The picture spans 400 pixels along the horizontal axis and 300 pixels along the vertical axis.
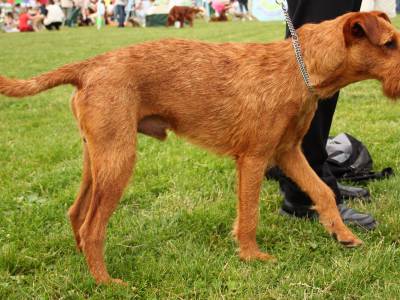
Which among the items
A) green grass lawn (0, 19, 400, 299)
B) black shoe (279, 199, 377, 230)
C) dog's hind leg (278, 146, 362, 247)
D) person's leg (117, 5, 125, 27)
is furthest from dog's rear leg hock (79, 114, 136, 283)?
person's leg (117, 5, 125, 27)

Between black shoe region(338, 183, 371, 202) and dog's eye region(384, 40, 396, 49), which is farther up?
dog's eye region(384, 40, 396, 49)

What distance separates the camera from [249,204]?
3125 mm

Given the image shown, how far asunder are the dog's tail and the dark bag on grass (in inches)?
96.1

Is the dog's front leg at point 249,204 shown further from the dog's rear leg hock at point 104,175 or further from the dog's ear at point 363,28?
the dog's ear at point 363,28

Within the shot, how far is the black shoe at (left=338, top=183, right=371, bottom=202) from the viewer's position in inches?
154

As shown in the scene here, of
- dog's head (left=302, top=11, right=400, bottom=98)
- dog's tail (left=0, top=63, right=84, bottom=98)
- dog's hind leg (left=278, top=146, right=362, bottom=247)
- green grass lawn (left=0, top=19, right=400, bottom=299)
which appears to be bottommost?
green grass lawn (left=0, top=19, right=400, bottom=299)

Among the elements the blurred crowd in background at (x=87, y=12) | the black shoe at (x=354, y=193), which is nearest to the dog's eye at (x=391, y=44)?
the black shoe at (x=354, y=193)

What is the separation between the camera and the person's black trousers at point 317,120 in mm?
3453

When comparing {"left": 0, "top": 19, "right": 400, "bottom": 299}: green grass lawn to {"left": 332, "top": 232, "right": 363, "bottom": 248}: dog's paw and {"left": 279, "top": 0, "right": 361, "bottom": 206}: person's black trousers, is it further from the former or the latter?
{"left": 279, "top": 0, "right": 361, "bottom": 206}: person's black trousers

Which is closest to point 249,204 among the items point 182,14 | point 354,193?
point 354,193

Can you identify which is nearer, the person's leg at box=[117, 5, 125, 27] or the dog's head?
the dog's head

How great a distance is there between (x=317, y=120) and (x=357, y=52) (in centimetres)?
78

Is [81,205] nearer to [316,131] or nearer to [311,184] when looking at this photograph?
[311,184]

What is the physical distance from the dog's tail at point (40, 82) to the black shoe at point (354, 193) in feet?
7.31
